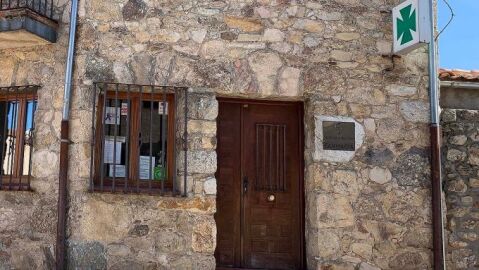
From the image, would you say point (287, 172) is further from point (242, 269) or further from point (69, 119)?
point (69, 119)

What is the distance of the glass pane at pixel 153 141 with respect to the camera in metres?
5.28

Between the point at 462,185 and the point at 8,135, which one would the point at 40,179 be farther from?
the point at 462,185

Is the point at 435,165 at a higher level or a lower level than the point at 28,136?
lower

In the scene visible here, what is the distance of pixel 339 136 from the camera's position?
5488mm

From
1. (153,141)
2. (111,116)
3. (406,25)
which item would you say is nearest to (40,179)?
(111,116)

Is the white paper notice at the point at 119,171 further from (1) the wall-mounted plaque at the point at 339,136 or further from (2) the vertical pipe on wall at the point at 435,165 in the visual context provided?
(2) the vertical pipe on wall at the point at 435,165

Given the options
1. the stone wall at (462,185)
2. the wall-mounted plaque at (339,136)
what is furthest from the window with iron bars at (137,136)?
the stone wall at (462,185)

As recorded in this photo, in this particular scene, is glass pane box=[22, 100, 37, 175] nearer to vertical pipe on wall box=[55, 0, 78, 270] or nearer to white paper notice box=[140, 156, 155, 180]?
vertical pipe on wall box=[55, 0, 78, 270]

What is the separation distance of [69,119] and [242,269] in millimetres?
2297

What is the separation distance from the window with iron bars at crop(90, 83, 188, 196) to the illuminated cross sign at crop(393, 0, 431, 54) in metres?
2.27

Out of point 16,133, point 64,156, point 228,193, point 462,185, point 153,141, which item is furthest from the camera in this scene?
point 462,185

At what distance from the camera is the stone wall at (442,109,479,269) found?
5766 mm

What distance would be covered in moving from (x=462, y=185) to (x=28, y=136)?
4.65 m

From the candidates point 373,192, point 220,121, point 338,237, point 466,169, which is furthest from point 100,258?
point 466,169
